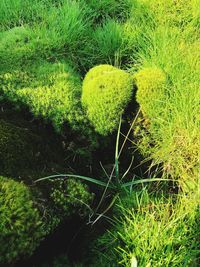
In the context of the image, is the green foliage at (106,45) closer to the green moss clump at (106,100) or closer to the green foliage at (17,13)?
the green foliage at (17,13)

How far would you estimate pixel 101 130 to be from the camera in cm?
272

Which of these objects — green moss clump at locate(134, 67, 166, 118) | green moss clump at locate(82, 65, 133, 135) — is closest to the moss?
green moss clump at locate(82, 65, 133, 135)

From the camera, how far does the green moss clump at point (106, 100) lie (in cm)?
272

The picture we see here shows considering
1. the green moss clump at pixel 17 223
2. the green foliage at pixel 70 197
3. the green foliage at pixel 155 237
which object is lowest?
the green foliage at pixel 155 237

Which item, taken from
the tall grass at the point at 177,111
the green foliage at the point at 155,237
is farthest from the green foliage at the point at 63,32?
the green foliage at the point at 155,237

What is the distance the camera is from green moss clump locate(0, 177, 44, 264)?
5.88 feet

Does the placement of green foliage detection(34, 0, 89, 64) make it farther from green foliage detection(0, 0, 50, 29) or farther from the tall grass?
the tall grass

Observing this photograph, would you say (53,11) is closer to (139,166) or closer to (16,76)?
(16,76)

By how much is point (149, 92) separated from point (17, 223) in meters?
1.38

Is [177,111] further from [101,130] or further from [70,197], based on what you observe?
[70,197]

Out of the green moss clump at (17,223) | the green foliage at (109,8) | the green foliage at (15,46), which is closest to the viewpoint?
the green moss clump at (17,223)

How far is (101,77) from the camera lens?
9.11 ft

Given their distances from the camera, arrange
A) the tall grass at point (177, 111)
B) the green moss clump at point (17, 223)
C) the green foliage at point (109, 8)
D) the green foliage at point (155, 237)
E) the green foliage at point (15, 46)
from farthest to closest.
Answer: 1. the green foliage at point (109, 8)
2. the green foliage at point (15, 46)
3. the tall grass at point (177, 111)
4. the green foliage at point (155, 237)
5. the green moss clump at point (17, 223)

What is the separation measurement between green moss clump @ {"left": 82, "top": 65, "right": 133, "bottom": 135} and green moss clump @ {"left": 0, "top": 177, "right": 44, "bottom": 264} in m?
0.91
